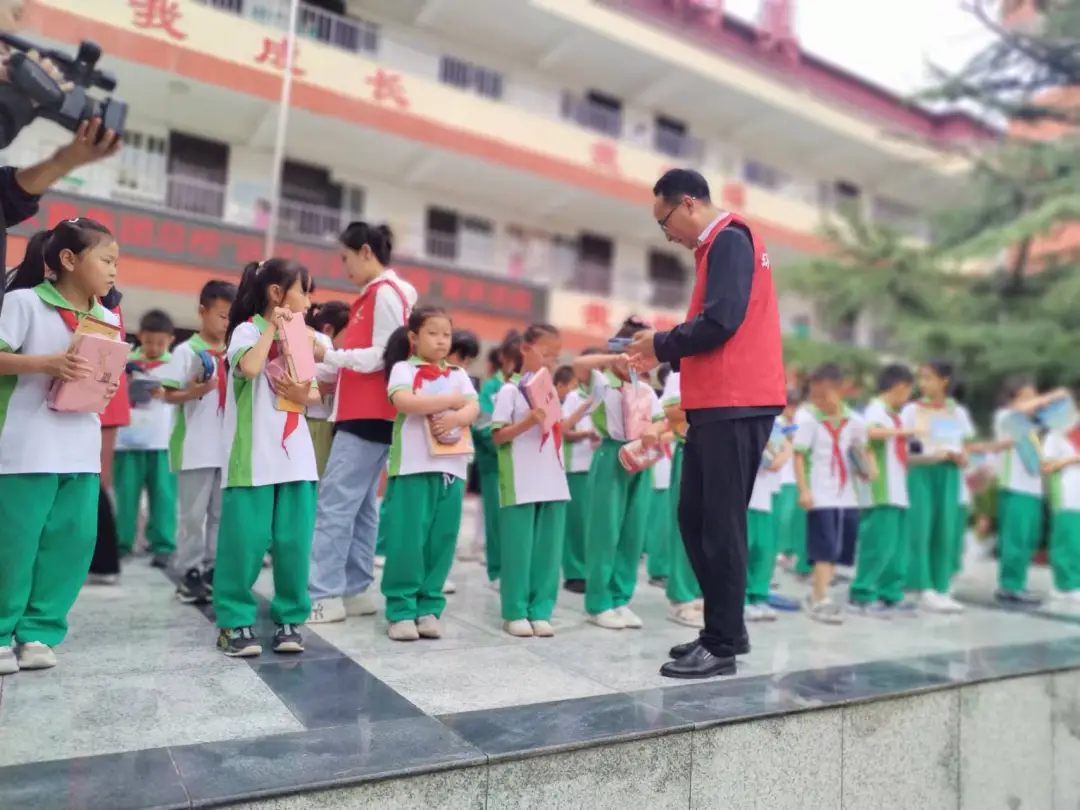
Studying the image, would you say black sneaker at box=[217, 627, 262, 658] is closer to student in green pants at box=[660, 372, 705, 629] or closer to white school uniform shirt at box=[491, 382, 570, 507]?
white school uniform shirt at box=[491, 382, 570, 507]

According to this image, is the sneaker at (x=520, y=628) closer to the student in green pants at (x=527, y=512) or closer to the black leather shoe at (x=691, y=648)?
the student in green pants at (x=527, y=512)

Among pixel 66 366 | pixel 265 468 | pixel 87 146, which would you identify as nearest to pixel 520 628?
pixel 265 468

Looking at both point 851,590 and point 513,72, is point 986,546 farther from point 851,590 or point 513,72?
point 513,72

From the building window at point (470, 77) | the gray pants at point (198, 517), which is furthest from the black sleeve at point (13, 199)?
the building window at point (470, 77)

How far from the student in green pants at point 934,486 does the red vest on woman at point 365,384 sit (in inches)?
131

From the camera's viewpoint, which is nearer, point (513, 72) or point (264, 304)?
point (264, 304)

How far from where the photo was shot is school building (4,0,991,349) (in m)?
9.81

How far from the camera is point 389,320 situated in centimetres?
365

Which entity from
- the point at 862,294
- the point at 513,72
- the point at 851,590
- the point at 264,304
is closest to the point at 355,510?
the point at 264,304

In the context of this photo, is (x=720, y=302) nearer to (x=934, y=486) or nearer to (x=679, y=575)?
(x=679, y=575)

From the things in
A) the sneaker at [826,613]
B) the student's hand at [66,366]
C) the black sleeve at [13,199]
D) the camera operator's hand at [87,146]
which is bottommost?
the sneaker at [826,613]

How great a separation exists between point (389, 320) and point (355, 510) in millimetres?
851

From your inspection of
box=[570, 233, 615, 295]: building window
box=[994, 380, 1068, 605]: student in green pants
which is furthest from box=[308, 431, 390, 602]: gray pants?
box=[570, 233, 615, 295]: building window

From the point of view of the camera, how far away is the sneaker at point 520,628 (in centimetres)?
359
